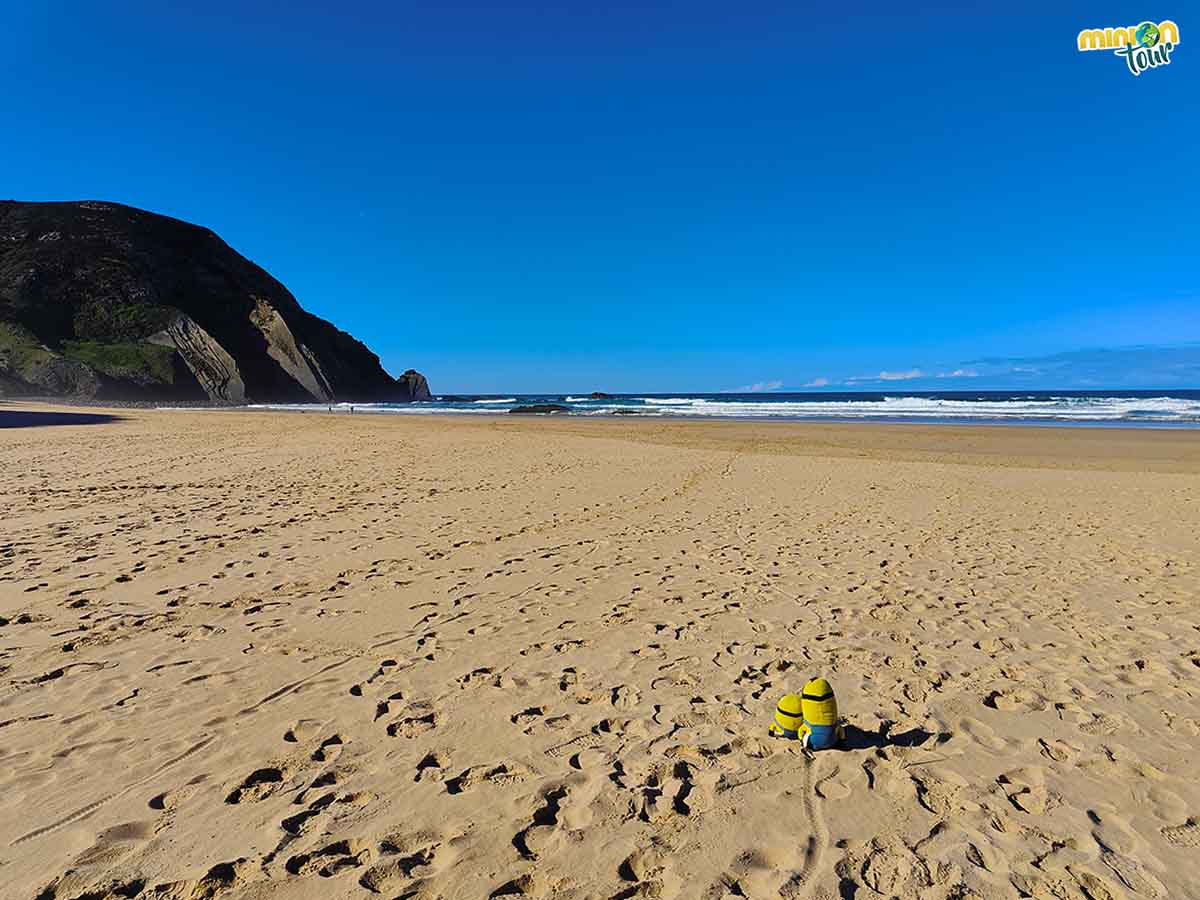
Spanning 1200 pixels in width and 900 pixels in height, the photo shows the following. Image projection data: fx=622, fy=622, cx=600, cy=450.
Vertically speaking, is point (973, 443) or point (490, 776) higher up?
point (490, 776)

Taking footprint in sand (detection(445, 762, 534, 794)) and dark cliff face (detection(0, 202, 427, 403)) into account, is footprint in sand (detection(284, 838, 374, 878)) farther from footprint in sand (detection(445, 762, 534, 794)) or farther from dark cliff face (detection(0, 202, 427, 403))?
dark cliff face (detection(0, 202, 427, 403))

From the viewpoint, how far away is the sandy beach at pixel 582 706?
2748mm

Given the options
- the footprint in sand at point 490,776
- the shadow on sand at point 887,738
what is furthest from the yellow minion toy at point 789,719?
the footprint in sand at point 490,776

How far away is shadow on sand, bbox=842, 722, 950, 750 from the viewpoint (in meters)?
3.75

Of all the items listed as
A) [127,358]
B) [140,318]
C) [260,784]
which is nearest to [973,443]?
[260,784]

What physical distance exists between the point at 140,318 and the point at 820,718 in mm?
102082

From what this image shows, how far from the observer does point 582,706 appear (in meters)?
4.18

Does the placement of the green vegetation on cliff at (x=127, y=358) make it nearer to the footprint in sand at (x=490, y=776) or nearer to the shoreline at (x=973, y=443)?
the shoreline at (x=973, y=443)

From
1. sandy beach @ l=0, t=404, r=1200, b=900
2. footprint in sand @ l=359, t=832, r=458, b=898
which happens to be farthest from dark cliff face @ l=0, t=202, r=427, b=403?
footprint in sand @ l=359, t=832, r=458, b=898

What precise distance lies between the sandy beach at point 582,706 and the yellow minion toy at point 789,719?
7cm

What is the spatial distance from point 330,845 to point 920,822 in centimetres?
279

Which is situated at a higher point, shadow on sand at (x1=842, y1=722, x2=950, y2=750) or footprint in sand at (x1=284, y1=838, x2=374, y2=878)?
footprint in sand at (x1=284, y1=838, x2=374, y2=878)

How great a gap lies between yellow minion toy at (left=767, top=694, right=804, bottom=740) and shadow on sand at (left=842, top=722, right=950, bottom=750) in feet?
1.00

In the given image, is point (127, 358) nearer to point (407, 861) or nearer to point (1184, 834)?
point (407, 861)
